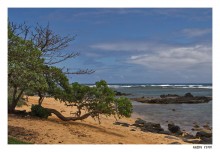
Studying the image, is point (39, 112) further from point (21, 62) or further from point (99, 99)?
point (21, 62)

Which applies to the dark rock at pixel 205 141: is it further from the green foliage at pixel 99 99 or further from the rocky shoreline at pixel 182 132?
the green foliage at pixel 99 99

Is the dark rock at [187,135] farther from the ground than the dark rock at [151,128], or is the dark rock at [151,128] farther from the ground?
the dark rock at [151,128]

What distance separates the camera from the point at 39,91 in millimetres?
16922

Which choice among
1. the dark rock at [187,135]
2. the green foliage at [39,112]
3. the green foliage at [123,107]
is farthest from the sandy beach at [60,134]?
the dark rock at [187,135]

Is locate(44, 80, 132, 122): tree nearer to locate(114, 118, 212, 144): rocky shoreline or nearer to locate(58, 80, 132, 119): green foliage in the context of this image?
locate(58, 80, 132, 119): green foliage

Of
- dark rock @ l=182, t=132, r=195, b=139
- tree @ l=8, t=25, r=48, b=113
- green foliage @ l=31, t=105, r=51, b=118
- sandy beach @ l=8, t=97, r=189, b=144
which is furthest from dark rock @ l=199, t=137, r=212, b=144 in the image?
tree @ l=8, t=25, r=48, b=113

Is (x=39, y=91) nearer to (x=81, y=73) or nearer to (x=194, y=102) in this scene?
(x=81, y=73)

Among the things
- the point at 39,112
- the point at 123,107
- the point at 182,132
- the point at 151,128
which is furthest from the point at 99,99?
the point at 182,132

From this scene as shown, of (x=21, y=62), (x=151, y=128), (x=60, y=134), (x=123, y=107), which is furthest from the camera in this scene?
(x=151, y=128)

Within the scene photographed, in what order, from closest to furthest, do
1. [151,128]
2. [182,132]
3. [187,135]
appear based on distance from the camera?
1. [187,135]
2. [182,132]
3. [151,128]

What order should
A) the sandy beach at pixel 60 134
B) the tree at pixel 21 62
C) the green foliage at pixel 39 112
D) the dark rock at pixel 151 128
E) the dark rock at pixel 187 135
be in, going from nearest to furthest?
the tree at pixel 21 62 → the sandy beach at pixel 60 134 → the green foliage at pixel 39 112 → the dark rock at pixel 187 135 → the dark rock at pixel 151 128

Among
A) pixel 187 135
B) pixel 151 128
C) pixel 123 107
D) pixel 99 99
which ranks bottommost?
pixel 187 135
